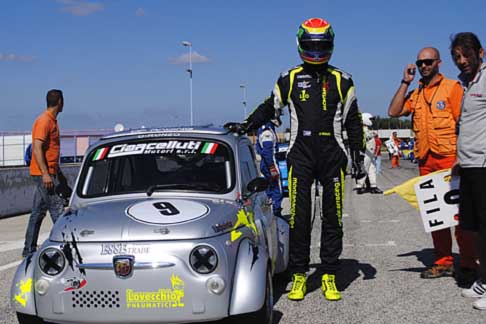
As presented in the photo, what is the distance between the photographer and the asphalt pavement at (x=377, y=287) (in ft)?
18.7

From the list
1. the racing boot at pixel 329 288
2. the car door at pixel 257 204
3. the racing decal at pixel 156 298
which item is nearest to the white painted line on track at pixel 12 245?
the car door at pixel 257 204

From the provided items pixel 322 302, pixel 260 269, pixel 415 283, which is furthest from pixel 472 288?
pixel 260 269

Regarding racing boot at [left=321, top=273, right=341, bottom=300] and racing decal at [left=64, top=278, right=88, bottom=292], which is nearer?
racing decal at [left=64, top=278, right=88, bottom=292]

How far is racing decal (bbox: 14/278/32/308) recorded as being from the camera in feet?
15.5

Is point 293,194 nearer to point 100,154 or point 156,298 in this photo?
point 100,154

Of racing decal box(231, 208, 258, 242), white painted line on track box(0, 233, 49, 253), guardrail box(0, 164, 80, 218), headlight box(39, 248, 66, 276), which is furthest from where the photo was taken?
guardrail box(0, 164, 80, 218)

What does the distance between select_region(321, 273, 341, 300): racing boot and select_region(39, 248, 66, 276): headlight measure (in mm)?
2580

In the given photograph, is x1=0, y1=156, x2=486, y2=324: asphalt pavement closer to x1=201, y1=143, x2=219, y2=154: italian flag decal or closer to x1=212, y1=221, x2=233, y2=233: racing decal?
x1=212, y1=221, x2=233, y2=233: racing decal

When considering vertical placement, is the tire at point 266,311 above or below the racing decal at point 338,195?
below

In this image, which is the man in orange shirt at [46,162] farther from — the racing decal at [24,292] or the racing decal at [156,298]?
the racing decal at [156,298]

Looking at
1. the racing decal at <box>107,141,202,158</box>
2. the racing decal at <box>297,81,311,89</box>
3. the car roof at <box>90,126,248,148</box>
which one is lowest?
the racing decal at <box>107,141,202,158</box>

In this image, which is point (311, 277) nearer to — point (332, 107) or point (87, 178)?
point (332, 107)

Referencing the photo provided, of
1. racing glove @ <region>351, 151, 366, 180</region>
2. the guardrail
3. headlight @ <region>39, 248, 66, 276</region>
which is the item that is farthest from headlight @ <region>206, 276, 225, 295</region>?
the guardrail

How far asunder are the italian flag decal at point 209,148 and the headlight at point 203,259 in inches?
56.7
